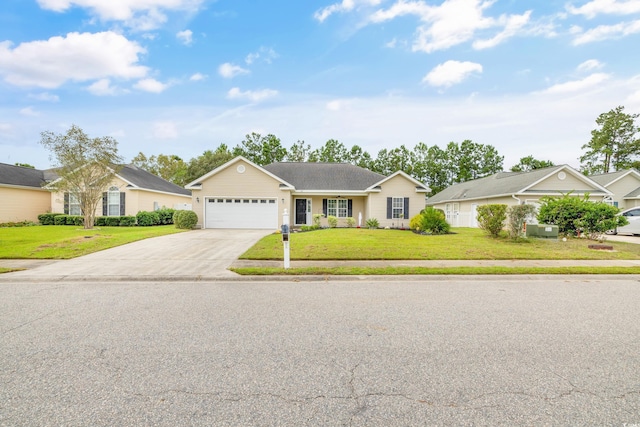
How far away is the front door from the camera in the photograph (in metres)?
23.1

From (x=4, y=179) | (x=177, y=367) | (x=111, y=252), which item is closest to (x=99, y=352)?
(x=177, y=367)

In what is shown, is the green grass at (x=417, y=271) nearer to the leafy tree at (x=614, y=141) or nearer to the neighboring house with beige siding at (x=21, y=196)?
the neighboring house with beige siding at (x=21, y=196)

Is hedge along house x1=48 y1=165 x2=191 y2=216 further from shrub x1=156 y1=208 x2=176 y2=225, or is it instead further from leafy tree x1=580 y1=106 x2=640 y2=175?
leafy tree x1=580 y1=106 x2=640 y2=175

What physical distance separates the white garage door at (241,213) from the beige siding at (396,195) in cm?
723

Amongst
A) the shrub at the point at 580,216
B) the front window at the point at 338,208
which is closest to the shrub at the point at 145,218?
the front window at the point at 338,208

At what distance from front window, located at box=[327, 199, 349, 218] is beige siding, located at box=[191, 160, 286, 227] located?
4234 mm

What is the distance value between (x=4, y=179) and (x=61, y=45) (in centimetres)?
1460

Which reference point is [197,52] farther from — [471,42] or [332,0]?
[471,42]

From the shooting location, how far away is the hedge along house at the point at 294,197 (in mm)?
20688

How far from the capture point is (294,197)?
23.0 metres

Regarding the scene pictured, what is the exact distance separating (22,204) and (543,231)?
34.1m

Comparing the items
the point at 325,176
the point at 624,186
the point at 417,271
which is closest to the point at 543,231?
the point at 417,271

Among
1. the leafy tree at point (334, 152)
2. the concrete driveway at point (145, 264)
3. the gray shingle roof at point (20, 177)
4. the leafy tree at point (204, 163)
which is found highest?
the leafy tree at point (334, 152)

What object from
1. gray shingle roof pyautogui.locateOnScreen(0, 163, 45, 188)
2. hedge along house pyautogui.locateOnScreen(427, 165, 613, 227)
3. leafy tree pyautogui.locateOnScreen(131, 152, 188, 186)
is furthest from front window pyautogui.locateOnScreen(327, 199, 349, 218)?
leafy tree pyautogui.locateOnScreen(131, 152, 188, 186)
